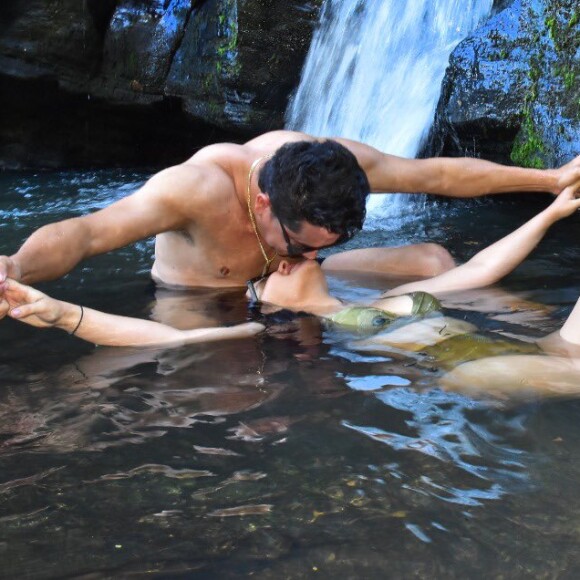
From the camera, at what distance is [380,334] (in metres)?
3.93

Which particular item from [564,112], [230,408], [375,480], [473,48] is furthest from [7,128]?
[375,480]

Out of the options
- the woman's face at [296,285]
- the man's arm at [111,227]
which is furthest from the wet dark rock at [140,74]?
the woman's face at [296,285]

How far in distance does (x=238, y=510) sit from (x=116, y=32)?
909 centimetres

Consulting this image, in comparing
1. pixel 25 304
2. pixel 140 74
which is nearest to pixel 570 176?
pixel 25 304

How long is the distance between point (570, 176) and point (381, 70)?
4.49 metres

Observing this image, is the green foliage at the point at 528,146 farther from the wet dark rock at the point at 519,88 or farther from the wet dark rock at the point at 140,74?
the wet dark rock at the point at 140,74

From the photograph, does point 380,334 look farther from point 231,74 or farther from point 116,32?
point 116,32

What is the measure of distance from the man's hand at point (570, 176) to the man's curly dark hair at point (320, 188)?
5.20 ft

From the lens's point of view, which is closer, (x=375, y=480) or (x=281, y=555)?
(x=281, y=555)

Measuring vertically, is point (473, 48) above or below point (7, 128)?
above

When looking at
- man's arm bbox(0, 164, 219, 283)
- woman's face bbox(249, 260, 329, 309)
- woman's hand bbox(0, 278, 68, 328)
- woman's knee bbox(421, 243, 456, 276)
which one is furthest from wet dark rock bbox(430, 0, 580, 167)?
woman's hand bbox(0, 278, 68, 328)

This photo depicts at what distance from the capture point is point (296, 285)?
13.5 ft

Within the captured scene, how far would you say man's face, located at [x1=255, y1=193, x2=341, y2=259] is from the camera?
3725 mm

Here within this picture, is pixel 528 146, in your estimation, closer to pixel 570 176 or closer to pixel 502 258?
pixel 570 176
